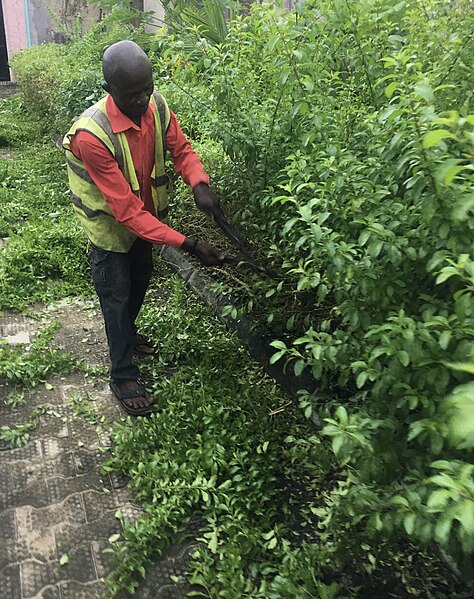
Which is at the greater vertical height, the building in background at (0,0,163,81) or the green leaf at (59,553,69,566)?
the building in background at (0,0,163,81)

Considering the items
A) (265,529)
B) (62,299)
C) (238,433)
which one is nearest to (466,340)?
(265,529)

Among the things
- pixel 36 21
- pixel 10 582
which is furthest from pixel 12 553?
pixel 36 21

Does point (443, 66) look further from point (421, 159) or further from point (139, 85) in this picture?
point (139, 85)

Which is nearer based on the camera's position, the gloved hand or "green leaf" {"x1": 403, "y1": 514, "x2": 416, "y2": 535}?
"green leaf" {"x1": 403, "y1": 514, "x2": 416, "y2": 535}

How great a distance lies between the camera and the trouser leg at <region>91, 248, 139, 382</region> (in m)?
3.38

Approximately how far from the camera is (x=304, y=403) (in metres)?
2.29

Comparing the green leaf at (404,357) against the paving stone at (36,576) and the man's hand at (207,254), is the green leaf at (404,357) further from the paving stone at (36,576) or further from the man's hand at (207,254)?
the paving stone at (36,576)

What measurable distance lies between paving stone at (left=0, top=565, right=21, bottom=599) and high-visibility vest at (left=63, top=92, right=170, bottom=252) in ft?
5.59

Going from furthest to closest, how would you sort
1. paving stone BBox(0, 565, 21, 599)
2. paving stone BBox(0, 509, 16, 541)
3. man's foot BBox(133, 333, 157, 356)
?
man's foot BBox(133, 333, 157, 356) < paving stone BBox(0, 509, 16, 541) < paving stone BBox(0, 565, 21, 599)

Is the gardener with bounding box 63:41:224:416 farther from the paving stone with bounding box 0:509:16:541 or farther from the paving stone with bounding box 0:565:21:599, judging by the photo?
the paving stone with bounding box 0:565:21:599

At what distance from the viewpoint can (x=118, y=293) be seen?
Result: 3.41 meters

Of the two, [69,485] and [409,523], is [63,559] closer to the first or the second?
[69,485]

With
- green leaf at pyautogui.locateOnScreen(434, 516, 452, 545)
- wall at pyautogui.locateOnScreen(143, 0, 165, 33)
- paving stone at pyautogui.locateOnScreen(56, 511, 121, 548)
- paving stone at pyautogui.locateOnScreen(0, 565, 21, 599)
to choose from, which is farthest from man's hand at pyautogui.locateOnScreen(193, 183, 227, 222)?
wall at pyautogui.locateOnScreen(143, 0, 165, 33)

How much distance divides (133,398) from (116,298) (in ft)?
2.10
